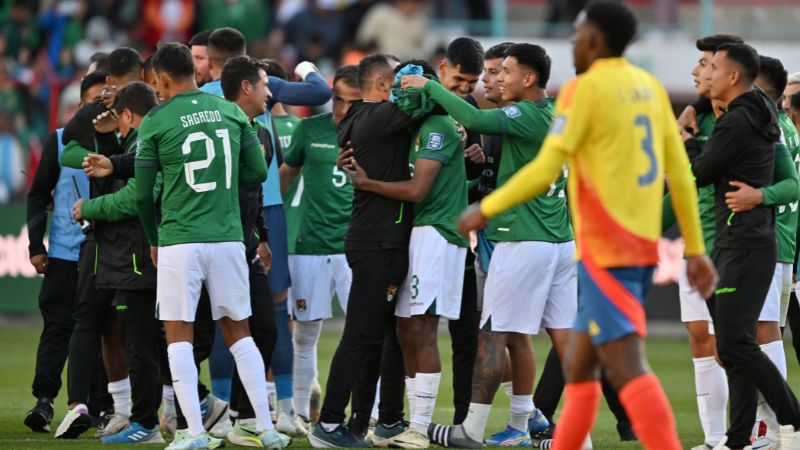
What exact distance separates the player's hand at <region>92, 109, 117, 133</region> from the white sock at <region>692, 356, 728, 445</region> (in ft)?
14.0

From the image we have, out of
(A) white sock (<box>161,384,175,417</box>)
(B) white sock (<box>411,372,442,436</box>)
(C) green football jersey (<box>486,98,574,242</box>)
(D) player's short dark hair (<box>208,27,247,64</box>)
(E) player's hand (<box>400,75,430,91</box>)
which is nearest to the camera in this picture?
(E) player's hand (<box>400,75,430,91</box>)

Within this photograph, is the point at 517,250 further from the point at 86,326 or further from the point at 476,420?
the point at 86,326

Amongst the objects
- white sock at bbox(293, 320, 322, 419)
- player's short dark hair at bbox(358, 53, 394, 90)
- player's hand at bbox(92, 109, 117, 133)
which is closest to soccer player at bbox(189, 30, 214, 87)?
player's hand at bbox(92, 109, 117, 133)

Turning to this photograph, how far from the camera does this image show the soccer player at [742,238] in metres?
8.17

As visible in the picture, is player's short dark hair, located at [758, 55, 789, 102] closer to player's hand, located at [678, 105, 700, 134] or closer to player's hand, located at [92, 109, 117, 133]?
player's hand, located at [678, 105, 700, 134]

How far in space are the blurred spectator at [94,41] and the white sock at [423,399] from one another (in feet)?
47.4

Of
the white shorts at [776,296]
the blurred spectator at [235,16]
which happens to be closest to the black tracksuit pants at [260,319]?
the white shorts at [776,296]

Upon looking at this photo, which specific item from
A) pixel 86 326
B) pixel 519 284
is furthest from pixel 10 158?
pixel 519 284

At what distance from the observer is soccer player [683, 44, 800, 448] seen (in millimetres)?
8172

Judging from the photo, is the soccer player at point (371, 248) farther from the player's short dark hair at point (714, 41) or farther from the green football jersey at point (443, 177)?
the player's short dark hair at point (714, 41)

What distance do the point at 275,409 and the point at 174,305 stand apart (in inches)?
97.7

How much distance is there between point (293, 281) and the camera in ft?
35.6

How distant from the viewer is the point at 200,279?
8.32 metres

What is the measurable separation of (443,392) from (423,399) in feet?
14.1
